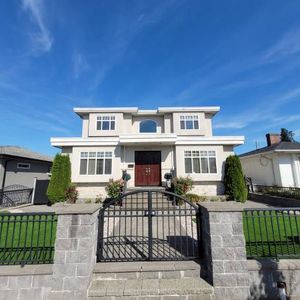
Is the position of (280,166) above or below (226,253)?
above

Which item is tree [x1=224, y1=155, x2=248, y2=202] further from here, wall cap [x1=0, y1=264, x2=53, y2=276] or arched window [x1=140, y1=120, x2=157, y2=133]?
wall cap [x1=0, y1=264, x2=53, y2=276]

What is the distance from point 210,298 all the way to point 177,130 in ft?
43.8

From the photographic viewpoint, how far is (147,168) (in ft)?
46.2

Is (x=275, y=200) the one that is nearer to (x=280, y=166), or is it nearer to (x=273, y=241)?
(x=280, y=166)

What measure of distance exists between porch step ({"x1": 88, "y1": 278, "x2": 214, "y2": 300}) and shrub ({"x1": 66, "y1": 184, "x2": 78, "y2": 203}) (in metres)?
9.83

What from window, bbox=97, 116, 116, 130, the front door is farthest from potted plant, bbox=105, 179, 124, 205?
window, bbox=97, 116, 116, 130

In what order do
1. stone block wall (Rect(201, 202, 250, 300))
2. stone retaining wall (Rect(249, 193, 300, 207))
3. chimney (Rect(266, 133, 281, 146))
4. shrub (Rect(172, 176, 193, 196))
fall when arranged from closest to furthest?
stone block wall (Rect(201, 202, 250, 300)) < stone retaining wall (Rect(249, 193, 300, 207)) < shrub (Rect(172, 176, 193, 196)) < chimney (Rect(266, 133, 281, 146))

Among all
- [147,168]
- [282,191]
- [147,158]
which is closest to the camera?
[282,191]

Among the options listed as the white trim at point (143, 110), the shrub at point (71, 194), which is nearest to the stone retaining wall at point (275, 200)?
the white trim at point (143, 110)

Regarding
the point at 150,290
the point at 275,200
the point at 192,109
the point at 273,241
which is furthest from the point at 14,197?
the point at 275,200

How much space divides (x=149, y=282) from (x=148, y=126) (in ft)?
46.3

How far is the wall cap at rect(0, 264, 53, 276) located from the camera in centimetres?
339

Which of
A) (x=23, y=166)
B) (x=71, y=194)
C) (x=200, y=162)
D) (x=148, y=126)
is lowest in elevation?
(x=71, y=194)

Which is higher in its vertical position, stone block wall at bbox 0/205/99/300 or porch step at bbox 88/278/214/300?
stone block wall at bbox 0/205/99/300
